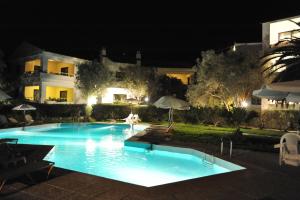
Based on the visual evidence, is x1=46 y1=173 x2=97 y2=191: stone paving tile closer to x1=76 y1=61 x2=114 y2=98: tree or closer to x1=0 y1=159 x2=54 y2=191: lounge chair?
x1=0 y1=159 x2=54 y2=191: lounge chair

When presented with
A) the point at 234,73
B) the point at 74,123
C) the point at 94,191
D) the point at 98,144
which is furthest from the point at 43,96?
the point at 94,191

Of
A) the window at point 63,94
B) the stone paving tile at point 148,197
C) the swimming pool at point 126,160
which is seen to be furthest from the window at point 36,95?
the stone paving tile at point 148,197

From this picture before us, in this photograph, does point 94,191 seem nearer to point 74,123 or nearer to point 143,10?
point 74,123

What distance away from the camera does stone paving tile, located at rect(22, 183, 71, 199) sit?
5.84 m

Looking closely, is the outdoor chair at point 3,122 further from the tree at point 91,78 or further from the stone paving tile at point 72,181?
the stone paving tile at point 72,181

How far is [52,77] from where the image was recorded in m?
31.3

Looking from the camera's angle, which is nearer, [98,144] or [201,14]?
[98,144]

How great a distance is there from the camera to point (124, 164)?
37.7 feet


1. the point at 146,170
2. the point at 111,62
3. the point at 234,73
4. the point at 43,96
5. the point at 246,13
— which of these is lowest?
the point at 146,170

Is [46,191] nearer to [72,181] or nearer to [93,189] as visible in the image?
[72,181]

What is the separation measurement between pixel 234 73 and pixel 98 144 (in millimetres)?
12817

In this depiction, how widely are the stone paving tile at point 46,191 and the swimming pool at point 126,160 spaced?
3591mm

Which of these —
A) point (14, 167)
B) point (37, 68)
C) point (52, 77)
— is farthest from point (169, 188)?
point (37, 68)

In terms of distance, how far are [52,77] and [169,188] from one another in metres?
27.4
